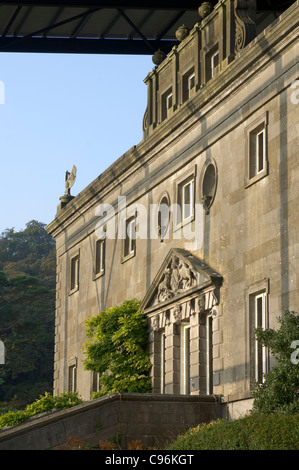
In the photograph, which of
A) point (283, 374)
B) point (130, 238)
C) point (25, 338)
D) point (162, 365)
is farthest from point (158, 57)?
point (25, 338)

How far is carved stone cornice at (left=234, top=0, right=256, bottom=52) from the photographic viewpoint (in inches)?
1200

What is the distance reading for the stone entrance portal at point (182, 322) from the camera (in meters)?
29.8

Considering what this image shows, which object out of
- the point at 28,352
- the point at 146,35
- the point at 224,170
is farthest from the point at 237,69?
the point at 28,352

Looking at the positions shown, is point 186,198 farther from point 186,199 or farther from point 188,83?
point 188,83

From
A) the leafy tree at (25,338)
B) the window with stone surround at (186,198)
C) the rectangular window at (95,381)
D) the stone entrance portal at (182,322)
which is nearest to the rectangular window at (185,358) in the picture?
the stone entrance portal at (182,322)

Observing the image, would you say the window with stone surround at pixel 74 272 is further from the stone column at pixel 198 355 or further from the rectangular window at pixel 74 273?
the stone column at pixel 198 355

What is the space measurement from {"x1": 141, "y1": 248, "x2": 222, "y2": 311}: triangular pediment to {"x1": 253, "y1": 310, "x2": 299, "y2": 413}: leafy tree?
5.67m

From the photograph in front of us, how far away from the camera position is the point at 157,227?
34500 millimetres

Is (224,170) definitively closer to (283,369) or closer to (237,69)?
(237,69)

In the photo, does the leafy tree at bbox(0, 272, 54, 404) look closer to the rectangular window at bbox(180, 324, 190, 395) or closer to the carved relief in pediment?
the carved relief in pediment

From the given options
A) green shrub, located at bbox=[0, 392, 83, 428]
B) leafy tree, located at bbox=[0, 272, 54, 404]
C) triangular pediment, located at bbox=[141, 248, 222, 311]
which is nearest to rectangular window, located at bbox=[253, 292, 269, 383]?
triangular pediment, located at bbox=[141, 248, 222, 311]

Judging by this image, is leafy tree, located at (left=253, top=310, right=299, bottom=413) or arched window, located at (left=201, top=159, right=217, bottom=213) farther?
arched window, located at (left=201, top=159, right=217, bottom=213)

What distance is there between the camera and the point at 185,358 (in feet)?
103

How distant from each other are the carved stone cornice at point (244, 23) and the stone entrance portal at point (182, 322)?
6.74m
